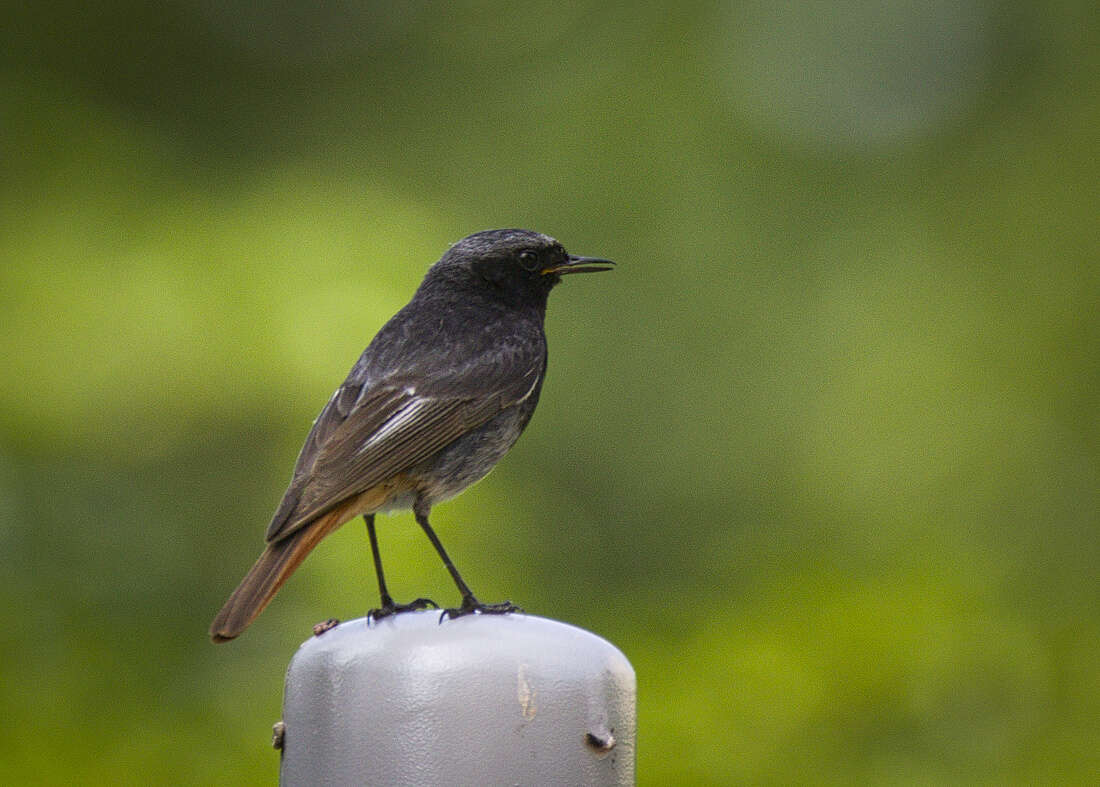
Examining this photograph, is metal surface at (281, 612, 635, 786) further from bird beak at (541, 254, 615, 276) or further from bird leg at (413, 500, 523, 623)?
bird beak at (541, 254, 615, 276)

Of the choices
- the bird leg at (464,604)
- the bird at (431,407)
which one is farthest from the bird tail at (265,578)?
the bird leg at (464,604)

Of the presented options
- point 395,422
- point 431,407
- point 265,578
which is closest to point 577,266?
point 431,407

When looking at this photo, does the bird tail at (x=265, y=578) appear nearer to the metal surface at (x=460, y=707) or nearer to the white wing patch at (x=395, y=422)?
the white wing patch at (x=395, y=422)

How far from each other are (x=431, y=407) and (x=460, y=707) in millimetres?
1678

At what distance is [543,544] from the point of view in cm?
714

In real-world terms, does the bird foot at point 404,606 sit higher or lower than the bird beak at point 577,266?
lower

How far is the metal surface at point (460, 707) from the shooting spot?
2.46 m

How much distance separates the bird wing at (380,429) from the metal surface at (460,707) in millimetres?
937

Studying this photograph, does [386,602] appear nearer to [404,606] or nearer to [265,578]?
[404,606]

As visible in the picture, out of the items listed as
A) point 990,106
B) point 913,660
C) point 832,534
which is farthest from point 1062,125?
point 913,660

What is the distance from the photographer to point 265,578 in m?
3.21

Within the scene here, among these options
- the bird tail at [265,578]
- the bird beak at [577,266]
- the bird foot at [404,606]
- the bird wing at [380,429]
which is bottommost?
the bird foot at [404,606]

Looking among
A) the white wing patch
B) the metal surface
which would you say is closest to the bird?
the white wing patch

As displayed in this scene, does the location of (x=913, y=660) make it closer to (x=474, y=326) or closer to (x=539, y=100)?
(x=474, y=326)
